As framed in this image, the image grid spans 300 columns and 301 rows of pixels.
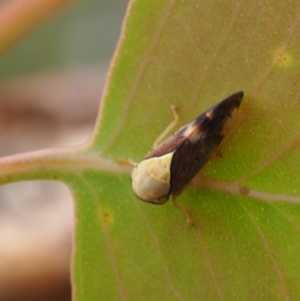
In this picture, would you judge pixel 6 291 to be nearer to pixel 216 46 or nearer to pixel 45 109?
pixel 45 109

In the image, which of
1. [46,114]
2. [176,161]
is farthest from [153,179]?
[46,114]

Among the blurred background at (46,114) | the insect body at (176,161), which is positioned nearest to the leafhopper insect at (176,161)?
the insect body at (176,161)

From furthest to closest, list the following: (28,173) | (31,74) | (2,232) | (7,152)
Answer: (31,74), (7,152), (2,232), (28,173)

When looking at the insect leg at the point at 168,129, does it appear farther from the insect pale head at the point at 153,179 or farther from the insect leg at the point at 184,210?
the insect leg at the point at 184,210

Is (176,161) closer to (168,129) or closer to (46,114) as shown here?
(168,129)

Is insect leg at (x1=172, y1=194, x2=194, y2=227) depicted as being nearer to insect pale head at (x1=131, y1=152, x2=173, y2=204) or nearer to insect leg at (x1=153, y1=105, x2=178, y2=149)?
insect pale head at (x1=131, y1=152, x2=173, y2=204)

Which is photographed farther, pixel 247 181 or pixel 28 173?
pixel 28 173

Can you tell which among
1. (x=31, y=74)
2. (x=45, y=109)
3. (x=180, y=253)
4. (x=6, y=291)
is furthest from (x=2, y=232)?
(x=180, y=253)

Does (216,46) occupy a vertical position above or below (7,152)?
below
